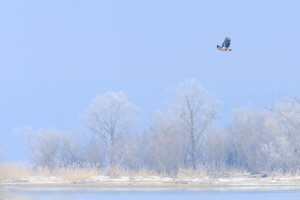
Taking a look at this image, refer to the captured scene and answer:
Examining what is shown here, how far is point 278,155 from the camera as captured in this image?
1510 inches

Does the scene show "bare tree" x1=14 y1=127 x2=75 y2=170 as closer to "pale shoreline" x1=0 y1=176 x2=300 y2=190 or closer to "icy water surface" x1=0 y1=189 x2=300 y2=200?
"pale shoreline" x1=0 y1=176 x2=300 y2=190

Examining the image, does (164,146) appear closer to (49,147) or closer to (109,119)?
(109,119)

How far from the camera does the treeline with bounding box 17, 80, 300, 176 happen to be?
39500 mm

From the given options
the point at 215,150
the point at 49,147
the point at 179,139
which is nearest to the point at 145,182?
the point at 179,139

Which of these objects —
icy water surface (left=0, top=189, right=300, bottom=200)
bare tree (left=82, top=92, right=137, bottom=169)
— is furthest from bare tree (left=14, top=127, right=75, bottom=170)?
icy water surface (left=0, top=189, right=300, bottom=200)

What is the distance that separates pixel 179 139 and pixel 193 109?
3.89 metres

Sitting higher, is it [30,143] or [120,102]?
[120,102]

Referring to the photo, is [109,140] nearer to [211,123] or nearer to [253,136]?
[211,123]

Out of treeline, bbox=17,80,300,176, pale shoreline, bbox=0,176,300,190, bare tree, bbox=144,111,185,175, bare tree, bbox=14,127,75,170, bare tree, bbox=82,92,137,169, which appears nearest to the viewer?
pale shoreline, bbox=0,176,300,190

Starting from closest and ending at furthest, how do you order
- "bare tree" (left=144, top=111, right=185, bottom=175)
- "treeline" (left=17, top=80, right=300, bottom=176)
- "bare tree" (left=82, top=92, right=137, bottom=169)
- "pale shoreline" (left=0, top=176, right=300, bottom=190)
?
1. "pale shoreline" (left=0, top=176, right=300, bottom=190)
2. "bare tree" (left=144, top=111, right=185, bottom=175)
3. "treeline" (left=17, top=80, right=300, bottom=176)
4. "bare tree" (left=82, top=92, right=137, bottom=169)

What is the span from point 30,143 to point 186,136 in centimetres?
1206

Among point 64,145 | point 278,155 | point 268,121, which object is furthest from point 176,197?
point 64,145

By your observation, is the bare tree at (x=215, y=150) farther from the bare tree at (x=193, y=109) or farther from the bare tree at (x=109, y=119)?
the bare tree at (x=109, y=119)

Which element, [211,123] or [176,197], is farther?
[211,123]
